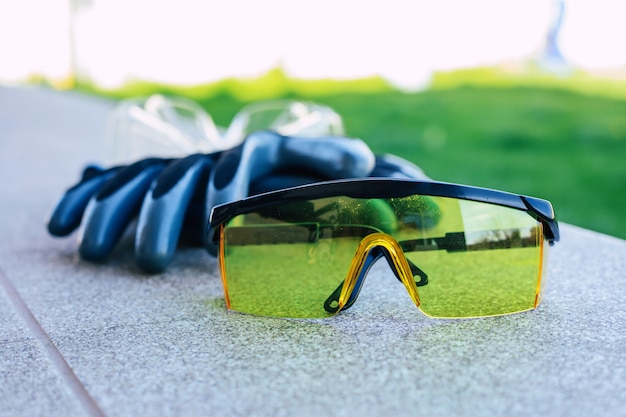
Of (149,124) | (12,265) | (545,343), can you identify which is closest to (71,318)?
(12,265)

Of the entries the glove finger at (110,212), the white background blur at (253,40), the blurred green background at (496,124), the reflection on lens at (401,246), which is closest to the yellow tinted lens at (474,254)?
the reflection on lens at (401,246)

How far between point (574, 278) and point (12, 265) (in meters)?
0.62

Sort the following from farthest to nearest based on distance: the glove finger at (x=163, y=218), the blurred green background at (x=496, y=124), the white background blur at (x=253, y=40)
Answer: the white background blur at (x=253, y=40) < the blurred green background at (x=496, y=124) < the glove finger at (x=163, y=218)

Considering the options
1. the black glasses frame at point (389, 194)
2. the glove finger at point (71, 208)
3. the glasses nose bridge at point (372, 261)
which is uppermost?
the black glasses frame at point (389, 194)

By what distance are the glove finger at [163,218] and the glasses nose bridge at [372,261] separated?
203 mm

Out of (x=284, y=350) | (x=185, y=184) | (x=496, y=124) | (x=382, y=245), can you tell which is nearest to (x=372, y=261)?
(x=382, y=245)

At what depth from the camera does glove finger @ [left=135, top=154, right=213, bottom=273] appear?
0.74m

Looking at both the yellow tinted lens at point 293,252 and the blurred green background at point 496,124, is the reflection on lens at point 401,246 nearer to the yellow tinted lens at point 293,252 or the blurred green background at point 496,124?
the yellow tinted lens at point 293,252

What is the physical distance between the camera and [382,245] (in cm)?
65

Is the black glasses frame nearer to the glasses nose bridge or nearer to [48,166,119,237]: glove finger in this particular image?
the glasses nose bridge

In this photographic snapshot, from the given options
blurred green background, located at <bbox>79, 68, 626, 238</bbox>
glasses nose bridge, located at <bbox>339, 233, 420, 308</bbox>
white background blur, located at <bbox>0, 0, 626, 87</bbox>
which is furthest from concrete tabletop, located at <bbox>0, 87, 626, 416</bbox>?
white background blur, located at <bbox>0, 0, 626, 87</bbox>

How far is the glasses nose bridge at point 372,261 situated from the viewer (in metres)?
0.65

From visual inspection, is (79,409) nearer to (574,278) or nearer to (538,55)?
(574,278)

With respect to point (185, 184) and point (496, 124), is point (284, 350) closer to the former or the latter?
point (185, 184)
